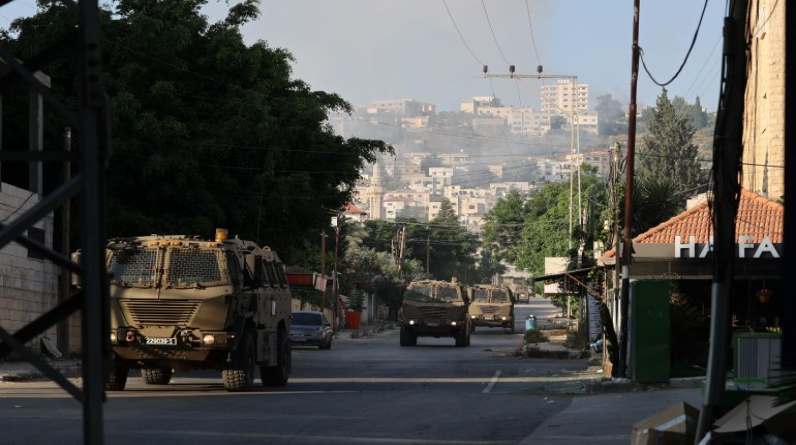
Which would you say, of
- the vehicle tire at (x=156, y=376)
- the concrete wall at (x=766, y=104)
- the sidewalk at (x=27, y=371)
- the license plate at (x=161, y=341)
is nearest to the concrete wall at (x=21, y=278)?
the sidewalk at (x=27, y=371)

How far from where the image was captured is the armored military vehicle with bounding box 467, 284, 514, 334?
6347 cm

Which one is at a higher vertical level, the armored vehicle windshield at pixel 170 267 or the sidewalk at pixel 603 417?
the armored vehicle windshield at pixel 170 267

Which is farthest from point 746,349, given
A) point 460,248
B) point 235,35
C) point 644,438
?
point 460,248

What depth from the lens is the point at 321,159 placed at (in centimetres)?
3912

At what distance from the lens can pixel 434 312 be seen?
149 ft

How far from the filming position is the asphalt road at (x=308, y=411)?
13570mm

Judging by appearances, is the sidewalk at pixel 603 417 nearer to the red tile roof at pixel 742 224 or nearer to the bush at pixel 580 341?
the red tile roof at pixel 742 224

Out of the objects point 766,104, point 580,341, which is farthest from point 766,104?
point 580,341

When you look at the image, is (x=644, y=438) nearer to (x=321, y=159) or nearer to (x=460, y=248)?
(x=321, y=159)

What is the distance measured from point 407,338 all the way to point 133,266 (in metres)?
26.7

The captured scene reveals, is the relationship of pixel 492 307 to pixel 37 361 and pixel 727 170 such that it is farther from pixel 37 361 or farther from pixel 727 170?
pixel 37 361

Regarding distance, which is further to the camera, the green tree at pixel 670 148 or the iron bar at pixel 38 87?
the green tree at pixel 670 148

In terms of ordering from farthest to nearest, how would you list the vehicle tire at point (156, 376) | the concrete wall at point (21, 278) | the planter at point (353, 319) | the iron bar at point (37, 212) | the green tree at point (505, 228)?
1. the green tree at point (505, 228)
2. the planter at point (353, 319)
3. the concrete wall at point (21, 278)
4. the vehicle tire at point (156, 376)
5. the iron bar at point (37, 212)

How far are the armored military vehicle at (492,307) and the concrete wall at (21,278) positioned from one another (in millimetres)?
33316
